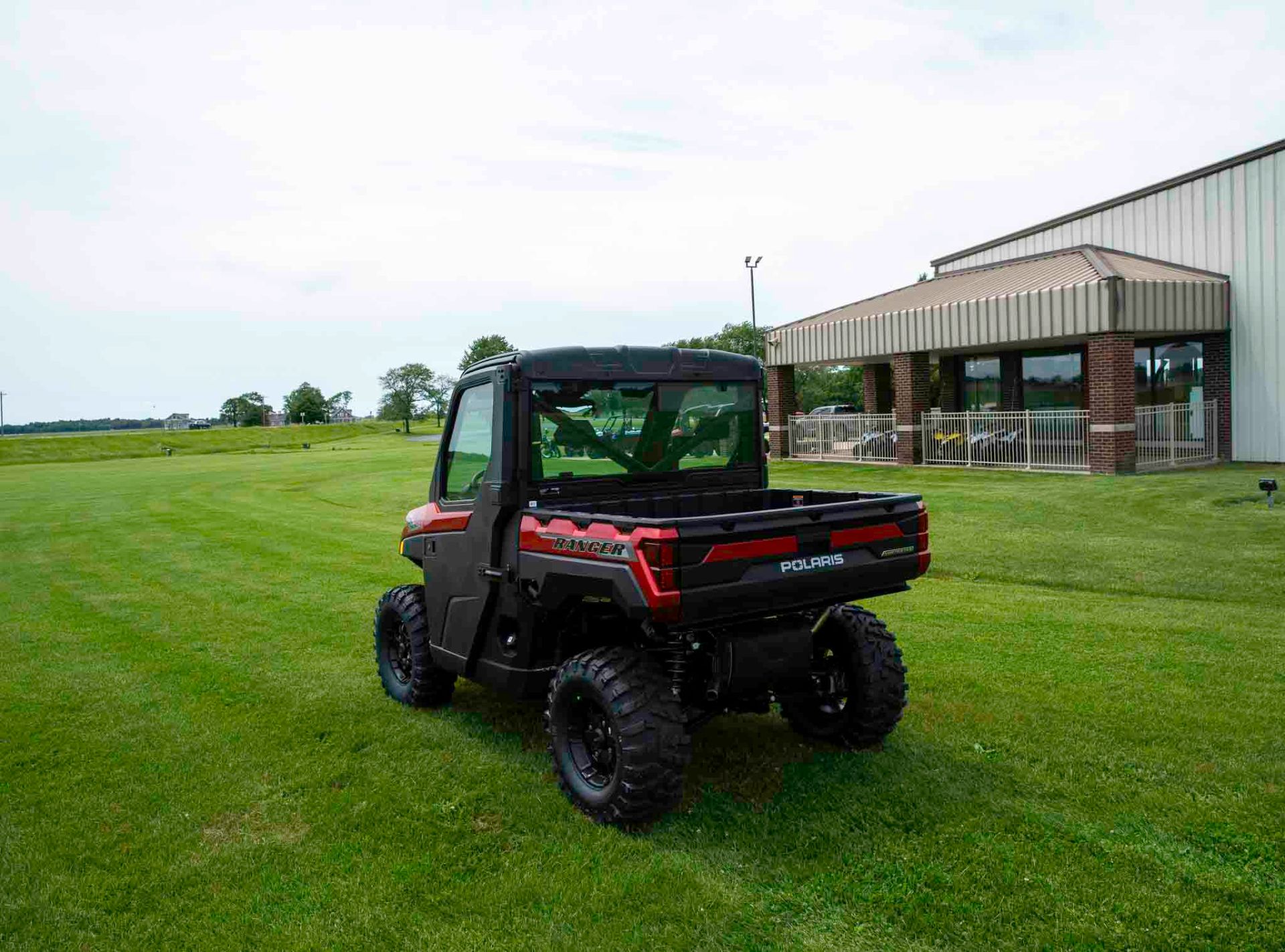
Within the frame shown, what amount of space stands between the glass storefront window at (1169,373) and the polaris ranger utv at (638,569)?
19.7 metres

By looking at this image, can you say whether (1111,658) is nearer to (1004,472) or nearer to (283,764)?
(283,764)

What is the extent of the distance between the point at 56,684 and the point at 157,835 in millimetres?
3613

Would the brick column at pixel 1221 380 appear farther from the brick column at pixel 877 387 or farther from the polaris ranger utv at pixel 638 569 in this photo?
the polaris ranger utv at pixel 638 569

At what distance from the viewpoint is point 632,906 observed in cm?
427

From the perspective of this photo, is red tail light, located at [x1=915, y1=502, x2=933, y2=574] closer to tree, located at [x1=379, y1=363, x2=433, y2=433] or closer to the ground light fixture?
the ground light fixture

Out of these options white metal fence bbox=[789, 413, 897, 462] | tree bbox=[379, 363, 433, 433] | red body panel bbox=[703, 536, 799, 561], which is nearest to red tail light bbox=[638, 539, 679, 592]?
red body panel bbox=[703, 536, 799, 561]

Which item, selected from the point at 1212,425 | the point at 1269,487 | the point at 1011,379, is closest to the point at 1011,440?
the point at 1212,425

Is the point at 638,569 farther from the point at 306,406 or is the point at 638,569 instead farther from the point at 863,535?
the point at 306,406

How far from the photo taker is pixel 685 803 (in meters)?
5.30

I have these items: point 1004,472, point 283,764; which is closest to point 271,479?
point 1004,472

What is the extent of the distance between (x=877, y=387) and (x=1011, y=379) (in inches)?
258

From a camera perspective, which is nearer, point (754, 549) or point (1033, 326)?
point (754, 549)

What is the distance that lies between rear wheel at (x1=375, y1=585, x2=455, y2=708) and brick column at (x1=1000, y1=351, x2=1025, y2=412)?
2332 centimetres

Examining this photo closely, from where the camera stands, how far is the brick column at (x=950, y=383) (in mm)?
29203
